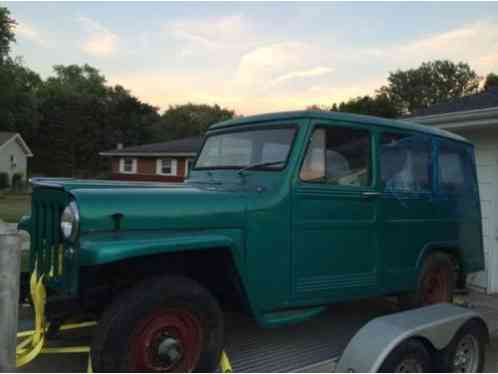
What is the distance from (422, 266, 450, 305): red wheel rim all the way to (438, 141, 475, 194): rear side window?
89 centimetres

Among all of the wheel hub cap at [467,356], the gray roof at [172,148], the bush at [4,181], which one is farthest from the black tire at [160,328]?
the bush at [4,181]

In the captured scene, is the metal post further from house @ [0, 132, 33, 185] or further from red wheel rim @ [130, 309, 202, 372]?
house @ [0, 132, 33, 185]

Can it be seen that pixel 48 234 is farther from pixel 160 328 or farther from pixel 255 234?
pixel 255 234

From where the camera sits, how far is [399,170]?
436cm

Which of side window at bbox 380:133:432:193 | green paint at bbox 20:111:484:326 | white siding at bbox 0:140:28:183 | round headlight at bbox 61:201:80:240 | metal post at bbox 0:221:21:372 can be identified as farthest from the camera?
white siding at bbox 0:140:28:183

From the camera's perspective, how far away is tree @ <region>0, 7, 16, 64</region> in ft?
92.4

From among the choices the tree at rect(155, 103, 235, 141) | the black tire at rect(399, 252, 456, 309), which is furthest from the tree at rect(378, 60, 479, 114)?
the black tire at rect(399, 252, 456, 309)

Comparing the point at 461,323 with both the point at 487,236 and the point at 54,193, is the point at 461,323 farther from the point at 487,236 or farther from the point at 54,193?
the point at 487,236

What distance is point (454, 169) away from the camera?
5.07m

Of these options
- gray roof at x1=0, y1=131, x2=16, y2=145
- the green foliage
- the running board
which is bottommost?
the running board

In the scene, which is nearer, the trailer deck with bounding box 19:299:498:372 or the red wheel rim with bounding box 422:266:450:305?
the trailer deck with bounding box 19:299:498:372

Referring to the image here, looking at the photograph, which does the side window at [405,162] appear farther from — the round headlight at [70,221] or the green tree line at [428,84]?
the green tree line at [428,84]

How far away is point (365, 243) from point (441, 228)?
Answer: 1274mm

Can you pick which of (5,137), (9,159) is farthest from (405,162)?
(9,159)
